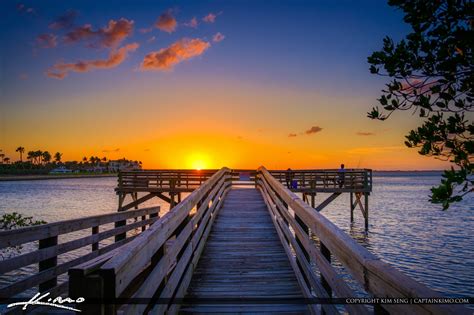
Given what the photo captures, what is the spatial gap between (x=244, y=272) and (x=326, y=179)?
19.2m

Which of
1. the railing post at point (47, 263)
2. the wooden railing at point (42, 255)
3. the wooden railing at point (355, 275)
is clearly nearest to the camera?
the wooden railing at point (355, 275)

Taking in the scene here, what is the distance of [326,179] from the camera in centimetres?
2347

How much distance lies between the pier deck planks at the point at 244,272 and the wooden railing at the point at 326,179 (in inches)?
585

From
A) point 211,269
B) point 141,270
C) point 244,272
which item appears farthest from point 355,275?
point 211,269

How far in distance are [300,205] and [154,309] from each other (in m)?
2.17

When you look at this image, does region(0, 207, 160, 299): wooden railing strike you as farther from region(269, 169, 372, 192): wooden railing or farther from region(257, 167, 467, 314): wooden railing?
region(269, 169, 372, 192): wooden railing

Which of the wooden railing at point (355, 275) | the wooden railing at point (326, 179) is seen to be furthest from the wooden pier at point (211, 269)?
the wooden railing at point (326, 179)

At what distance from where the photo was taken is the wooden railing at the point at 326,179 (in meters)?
23.2

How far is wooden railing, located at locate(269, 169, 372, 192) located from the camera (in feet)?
76.3

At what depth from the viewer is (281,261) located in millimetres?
5730

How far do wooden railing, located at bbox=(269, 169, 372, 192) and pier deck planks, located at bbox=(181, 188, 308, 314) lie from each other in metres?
14.9

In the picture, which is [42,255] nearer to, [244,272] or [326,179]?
[244,272]

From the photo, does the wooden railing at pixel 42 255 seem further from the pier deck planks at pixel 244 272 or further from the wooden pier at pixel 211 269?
the pier deck planks at pixel 244 272

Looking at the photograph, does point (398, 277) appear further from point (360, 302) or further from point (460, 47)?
point (460, 47)
